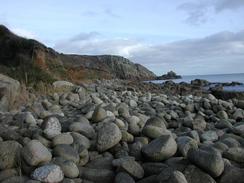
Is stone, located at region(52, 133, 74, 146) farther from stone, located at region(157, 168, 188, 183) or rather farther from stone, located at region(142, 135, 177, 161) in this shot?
stone, located at region(157, 168, 188, 183)

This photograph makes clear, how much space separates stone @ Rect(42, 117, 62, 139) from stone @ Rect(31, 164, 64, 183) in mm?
919

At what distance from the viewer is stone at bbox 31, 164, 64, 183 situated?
3613 millimetres

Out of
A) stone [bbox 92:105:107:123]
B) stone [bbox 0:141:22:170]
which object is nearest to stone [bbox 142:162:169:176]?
stone [bbox 0:141:22:170]

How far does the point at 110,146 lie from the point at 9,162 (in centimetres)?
110

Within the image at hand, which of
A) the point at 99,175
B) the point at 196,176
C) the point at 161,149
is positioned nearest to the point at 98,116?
the point at 161,149

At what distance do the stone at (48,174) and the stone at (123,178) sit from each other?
0.49 m

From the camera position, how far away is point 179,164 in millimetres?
3896

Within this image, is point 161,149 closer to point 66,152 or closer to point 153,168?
point 153,168

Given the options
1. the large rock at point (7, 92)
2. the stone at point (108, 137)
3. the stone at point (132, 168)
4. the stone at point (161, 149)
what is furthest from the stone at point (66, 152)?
the large rock at point (7, 92)

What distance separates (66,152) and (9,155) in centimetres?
54

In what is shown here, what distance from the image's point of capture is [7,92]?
7957 millimetres

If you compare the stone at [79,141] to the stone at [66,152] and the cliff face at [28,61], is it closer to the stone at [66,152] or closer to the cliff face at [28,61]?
the stone at [66,152]

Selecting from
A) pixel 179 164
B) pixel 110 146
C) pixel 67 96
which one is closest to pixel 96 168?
pixel 110 146

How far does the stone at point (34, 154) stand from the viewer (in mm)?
3867
